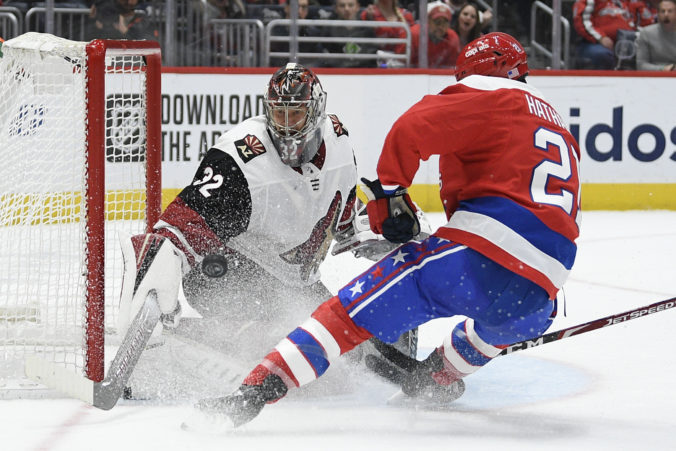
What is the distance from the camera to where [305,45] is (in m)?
6.57

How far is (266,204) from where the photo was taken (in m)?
2.97

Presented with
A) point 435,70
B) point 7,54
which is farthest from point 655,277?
point 7,54

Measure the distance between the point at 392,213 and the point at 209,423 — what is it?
0.61 m

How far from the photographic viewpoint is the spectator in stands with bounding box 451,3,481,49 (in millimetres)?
6836

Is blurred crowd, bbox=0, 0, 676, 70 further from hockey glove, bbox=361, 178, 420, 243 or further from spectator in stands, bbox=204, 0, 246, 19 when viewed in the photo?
hockey glove, bbox=361, 178, 420, 243

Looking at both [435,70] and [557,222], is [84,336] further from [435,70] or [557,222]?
[435,70]

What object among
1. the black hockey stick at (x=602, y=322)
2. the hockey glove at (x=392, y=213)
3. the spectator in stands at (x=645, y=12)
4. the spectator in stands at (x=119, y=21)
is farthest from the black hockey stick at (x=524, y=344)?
the spectator in stands at (x=645, y=12)

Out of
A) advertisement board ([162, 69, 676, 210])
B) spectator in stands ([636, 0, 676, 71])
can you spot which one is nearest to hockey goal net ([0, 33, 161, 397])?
advertisement board ([162, 69, 676, 210])

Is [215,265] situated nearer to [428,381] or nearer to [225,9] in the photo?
[428,381]

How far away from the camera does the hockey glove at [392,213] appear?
2.46m

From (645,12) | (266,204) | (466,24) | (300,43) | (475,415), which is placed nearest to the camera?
(475,415)

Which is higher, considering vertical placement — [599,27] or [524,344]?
[599,27]

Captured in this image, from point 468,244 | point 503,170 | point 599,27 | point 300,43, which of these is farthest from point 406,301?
point 599,27

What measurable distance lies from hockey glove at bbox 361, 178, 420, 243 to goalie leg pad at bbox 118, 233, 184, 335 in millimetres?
519
